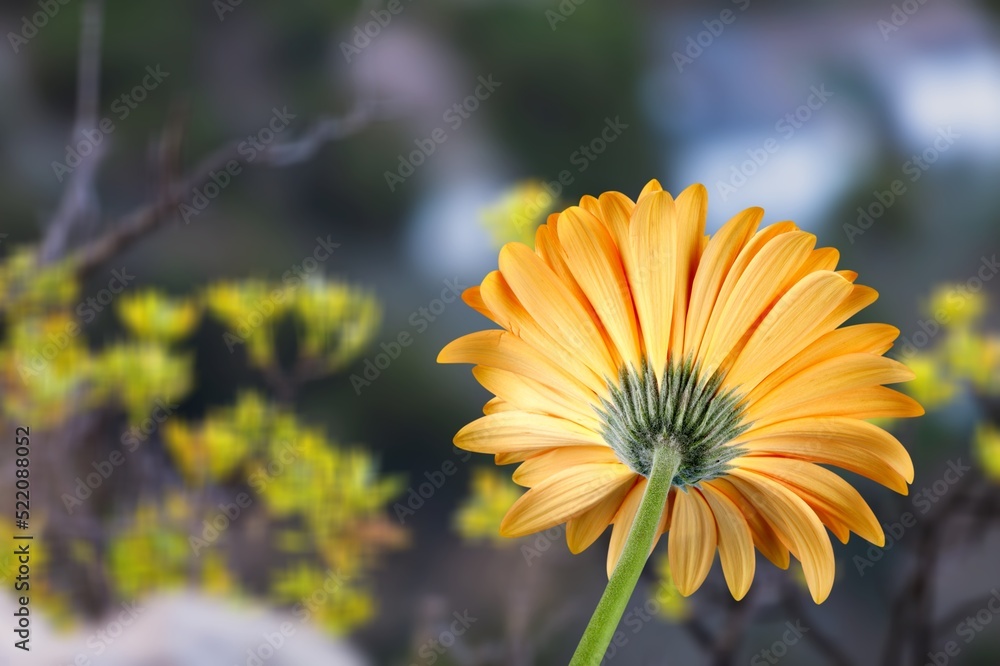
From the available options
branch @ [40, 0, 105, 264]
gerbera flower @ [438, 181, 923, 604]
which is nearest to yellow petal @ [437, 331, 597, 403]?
gerbera flower @ [438, 181, 923, 604]

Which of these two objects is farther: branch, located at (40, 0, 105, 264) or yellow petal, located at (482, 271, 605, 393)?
branch, located at (40, 0, 105, 264)

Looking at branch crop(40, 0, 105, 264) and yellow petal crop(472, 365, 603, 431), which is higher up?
branch crop(40, 0, 105, 264)

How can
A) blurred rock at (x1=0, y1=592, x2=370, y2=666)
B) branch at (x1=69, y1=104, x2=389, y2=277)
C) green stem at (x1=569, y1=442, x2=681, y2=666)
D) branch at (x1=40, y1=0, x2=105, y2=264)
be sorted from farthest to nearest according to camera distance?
branch at (x1=40, y1=0, x2=105, y2=264), branch at (x1=69, y1=104, x2=389, y2=277), blurred rock at (x1=0, y1=592, x2=370, y2=666), green stem at (x1=569, y1=442, x2=681, y2=666)

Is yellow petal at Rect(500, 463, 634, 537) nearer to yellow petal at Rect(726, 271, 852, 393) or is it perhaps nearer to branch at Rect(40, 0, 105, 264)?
yellow petal at Rect(726, 271, 852, 393)

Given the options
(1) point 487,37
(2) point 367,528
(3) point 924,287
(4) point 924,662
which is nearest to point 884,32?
(3) point 924,287

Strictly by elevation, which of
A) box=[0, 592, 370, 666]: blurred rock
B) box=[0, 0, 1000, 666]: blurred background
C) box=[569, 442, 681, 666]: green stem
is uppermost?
box=[0, 0, 1000, 666]: blurred background

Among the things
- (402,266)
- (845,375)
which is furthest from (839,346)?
(402,266)

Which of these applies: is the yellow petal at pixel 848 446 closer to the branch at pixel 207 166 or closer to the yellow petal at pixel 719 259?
the yellow petal at pixel 719 259

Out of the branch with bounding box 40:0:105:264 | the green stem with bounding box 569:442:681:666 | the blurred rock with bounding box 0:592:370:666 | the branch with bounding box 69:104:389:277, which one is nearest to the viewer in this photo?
the green stem with bounding box 569:442:681:666
